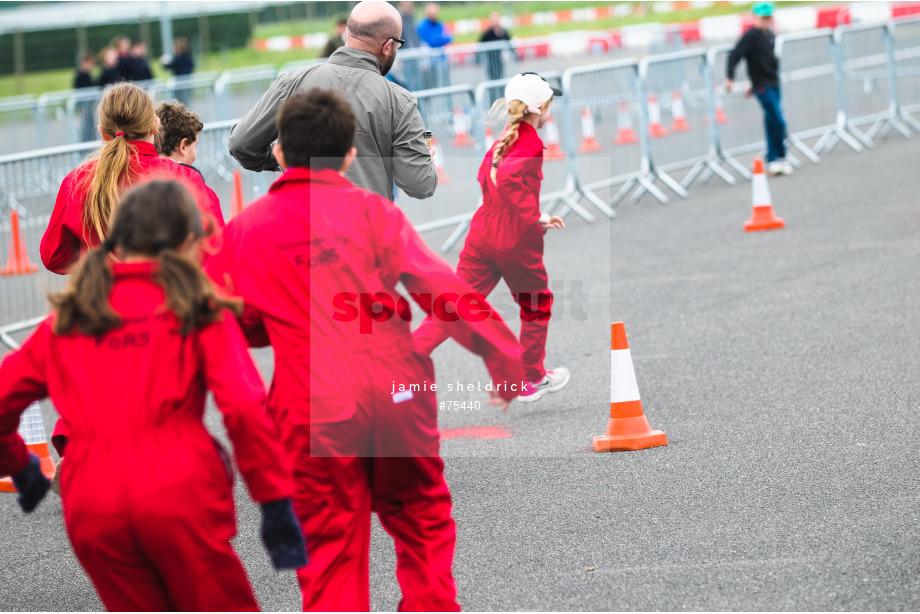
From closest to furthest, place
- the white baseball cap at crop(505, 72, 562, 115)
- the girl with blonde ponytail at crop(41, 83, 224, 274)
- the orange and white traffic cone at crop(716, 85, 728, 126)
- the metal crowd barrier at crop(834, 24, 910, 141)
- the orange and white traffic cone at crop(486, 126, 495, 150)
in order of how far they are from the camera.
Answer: the girl with blonde ponytail at crop(41, 83, 224, 274) → the white baseball cap at crop(505, 72, 562, 115) → the orange and white traffic cone at crop(486, 126, 495, 150) → the orange and white traffic cone at crop(716, 85, 728, 126) → the metal crowd barrier at crop(834, 24, 910, 141)

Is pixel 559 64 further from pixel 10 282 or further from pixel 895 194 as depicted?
pixel 10 282

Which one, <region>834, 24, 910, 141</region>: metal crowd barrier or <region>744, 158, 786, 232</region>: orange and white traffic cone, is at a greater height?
<region>834, 24, 910, 141</region>: metal crowd barrier

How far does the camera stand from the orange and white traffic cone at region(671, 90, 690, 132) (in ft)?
47.7

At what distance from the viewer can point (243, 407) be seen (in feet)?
9.09

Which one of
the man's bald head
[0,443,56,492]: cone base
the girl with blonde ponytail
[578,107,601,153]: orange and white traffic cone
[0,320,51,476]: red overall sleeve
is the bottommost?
[0,443,56,492]: cone base

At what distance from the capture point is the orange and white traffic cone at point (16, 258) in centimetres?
960

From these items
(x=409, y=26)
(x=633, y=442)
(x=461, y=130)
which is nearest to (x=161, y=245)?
(x=633, y=442)

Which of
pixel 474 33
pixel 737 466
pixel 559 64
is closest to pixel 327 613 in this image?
pixel 737 466

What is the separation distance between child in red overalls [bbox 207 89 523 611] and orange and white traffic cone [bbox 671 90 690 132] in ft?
38.8

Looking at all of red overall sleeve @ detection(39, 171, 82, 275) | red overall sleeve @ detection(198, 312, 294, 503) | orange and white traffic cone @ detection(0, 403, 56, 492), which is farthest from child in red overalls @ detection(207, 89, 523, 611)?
orange and white traffic cone @ detection(0, 403, 56, 492)

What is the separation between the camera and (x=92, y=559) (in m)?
2.79

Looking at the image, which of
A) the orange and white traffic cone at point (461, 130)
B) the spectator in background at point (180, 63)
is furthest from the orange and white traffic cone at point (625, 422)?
the spectator in background at point (180, 63)

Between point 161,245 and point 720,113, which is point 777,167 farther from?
point 161,245

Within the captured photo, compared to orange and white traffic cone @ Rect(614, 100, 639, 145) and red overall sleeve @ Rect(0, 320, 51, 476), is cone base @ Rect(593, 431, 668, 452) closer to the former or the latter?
red overall sleeve @ Rect(0, 320, 51, 476)
